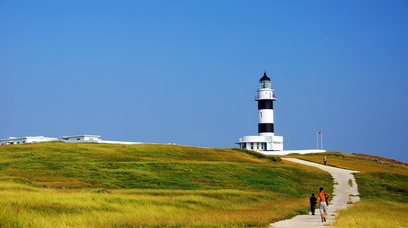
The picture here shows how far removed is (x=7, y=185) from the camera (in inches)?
1566

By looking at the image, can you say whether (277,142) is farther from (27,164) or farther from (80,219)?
(80,219)

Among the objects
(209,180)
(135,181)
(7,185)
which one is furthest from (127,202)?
(209,180)

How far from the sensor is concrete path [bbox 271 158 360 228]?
28.3m

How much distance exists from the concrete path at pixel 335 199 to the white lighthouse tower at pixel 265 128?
3455 cm

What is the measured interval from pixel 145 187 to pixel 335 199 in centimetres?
1729

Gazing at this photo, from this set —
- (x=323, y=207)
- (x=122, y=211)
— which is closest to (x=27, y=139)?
(x=122, y=211)

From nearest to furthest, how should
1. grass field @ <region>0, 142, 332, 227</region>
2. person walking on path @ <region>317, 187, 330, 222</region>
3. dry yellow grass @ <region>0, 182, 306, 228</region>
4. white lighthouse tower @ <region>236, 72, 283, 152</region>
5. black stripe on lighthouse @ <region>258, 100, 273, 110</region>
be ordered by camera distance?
1. dry yellow grass @ <region>0, 182, 306, 228</region>
2. grass field @ <region>0, 142, 332, 227</region>
3. person walking on path @ <region>317, 187, 330, 222</region>
4. white lighthouse tower @ <region>236, 72, 283, 152</region>
5. black stripe on lighthouse @ <region>258, 100, 273, 110</region>

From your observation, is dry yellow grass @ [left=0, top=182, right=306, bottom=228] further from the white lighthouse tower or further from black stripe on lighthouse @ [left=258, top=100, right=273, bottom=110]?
black stripe on lighthouse @ [left=258, top=100, right=273, bottom=110]

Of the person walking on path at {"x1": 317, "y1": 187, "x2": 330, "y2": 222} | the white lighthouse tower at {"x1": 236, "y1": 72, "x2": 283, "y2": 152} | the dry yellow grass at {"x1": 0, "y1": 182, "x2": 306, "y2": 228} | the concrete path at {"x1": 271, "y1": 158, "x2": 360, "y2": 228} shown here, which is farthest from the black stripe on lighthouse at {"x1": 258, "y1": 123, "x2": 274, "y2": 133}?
the person walking on path at {"x1": 317, "y1": 187, "x2": 330, "y2": 222}

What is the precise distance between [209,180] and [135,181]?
8563 mm

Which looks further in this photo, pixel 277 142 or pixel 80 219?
pixel 277 142

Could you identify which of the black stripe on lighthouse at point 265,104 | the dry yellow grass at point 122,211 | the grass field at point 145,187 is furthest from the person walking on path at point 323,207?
the black stripe on lighthouse at point 265,104

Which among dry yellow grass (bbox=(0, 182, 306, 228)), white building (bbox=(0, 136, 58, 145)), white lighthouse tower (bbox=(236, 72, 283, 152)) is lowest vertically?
dry yellow grass (bbox=(0, 182, 306, 228))

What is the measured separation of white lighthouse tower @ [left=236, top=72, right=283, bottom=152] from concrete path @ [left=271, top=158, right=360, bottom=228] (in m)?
34.5
